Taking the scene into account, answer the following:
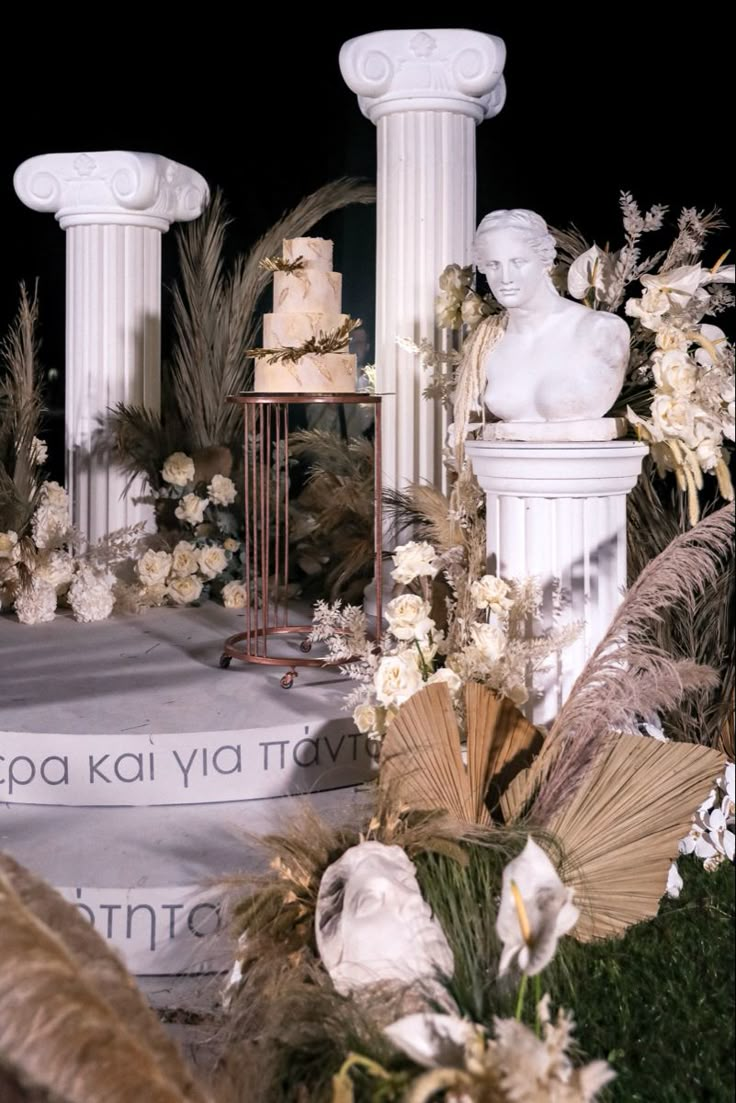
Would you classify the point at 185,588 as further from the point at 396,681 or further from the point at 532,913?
the point at 532,913

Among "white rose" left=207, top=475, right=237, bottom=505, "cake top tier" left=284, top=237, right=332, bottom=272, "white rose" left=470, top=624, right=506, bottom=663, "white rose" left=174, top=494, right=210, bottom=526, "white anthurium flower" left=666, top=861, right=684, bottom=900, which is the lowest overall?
"white anthurium flower" left=666, top=861, right=684, bottom=900

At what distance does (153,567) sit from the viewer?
223 inches

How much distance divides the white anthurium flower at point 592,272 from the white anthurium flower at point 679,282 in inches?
7.6

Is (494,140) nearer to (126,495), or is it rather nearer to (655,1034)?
(126,495)

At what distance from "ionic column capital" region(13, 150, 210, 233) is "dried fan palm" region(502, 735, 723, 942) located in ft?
11.6

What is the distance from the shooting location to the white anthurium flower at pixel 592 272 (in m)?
3.90

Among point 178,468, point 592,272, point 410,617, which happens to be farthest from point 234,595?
point 592,272

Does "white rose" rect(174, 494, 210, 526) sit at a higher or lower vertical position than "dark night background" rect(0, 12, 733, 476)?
lower

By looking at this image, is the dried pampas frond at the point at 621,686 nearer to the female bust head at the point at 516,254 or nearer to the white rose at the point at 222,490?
the female bust head at the point at 516,254

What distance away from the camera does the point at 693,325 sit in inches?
146

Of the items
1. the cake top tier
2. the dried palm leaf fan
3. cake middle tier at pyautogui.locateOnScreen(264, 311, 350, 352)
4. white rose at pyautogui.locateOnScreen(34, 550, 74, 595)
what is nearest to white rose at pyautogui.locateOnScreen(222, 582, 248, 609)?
white rose at pyautogui.locateOnScreen(34, 550, 74, 595)

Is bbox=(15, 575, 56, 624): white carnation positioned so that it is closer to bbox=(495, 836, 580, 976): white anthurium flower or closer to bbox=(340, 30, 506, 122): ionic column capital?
bbox=(340, 30, 506, 122): ionic column capital

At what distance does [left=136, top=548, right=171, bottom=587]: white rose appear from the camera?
5.66m

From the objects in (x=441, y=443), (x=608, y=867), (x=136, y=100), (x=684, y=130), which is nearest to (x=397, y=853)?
(x=608, y=867)
